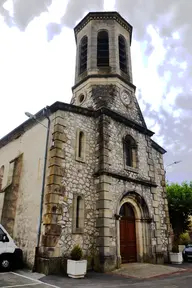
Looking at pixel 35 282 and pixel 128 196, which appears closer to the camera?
pixel 35 282

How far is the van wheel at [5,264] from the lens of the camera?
8.21 meters

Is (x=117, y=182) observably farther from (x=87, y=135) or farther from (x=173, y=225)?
(x=173, y=225)

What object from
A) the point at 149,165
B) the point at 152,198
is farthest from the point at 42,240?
the point at 149,165

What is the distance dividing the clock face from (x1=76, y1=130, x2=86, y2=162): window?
4.00 m

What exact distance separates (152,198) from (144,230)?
1.78m

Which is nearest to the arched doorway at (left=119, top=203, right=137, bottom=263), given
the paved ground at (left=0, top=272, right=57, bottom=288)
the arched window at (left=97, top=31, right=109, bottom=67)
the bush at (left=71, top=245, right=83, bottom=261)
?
the bush at (left=71, top=245, right=83, bottom=261)

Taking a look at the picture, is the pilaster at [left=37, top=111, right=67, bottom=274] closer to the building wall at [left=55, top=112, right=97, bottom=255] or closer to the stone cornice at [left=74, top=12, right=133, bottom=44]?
the building wall at [left=55, top=112, right=97, bottom=255]

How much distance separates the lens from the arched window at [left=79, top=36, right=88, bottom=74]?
15103mm

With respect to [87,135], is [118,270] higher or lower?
lower

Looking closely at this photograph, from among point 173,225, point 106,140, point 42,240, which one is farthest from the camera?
point 173,225

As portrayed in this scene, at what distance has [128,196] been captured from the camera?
1125cm

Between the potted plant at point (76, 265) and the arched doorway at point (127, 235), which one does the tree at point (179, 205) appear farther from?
the potted plant at point (76, 265)

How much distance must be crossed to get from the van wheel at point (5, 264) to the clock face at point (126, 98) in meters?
9.80

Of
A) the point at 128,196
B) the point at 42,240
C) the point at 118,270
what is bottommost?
the point at 118,270
